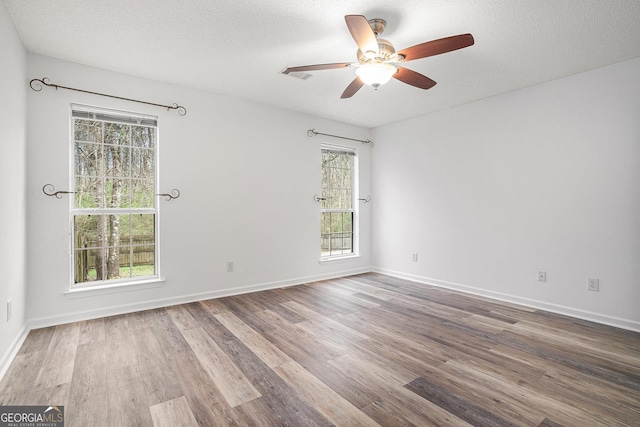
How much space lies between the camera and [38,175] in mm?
2961

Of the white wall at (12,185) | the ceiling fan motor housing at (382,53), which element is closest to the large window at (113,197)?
the white wall at (12,185)

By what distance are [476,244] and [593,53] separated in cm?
233

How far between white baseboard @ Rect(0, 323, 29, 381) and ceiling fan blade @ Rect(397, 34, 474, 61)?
3.52 meters

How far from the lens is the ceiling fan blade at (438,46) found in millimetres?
1996

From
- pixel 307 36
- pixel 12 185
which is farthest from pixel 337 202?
pixel 12 185

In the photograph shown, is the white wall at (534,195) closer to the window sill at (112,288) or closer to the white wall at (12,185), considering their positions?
the window sill at (112,288)

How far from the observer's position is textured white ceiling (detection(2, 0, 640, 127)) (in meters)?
2.25

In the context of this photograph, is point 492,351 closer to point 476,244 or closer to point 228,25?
point 476,244

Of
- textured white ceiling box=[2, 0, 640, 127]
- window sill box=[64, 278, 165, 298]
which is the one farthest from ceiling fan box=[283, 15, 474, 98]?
window sill box=[64, 278, 165, 298]

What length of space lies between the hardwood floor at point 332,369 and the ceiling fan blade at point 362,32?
7.46ft

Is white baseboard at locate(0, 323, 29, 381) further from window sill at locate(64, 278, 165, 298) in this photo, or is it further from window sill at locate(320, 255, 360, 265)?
window sill at locate(320, 255, 360, 265)

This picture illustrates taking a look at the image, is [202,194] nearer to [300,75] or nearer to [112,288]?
[112,288]

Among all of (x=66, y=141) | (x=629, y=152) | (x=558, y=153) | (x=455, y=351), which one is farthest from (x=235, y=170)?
(x=629, y=152)

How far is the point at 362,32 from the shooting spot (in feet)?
6.66
